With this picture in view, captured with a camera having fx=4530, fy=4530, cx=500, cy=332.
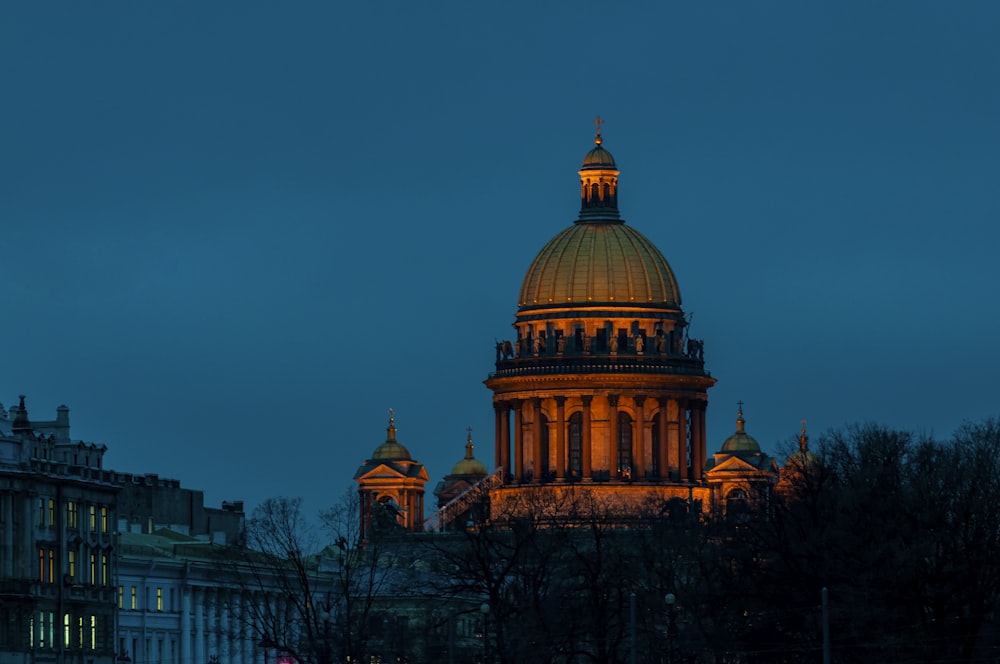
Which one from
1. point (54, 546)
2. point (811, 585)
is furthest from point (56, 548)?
point (811, 585)

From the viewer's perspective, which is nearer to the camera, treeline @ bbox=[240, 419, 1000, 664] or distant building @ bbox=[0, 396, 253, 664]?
treeline @ bbox=[240, 419, 1000, 664]

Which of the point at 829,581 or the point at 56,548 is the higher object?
the point at 56,548

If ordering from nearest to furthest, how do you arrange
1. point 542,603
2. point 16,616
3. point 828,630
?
point 828,630 → point 542,603 → point 16,616

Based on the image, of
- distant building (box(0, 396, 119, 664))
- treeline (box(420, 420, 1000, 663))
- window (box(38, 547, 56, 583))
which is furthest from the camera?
window (box(38, 547, 56, 583))

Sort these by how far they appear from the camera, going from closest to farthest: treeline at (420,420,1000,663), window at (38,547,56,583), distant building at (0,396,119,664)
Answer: treeline at (420,420,1000,663) < distant building at (0,396,119,664) < window at (38,547,56,583)

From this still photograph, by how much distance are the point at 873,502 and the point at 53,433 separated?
50.4 metres

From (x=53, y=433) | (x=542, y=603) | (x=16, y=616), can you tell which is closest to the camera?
(x=542, y=603)

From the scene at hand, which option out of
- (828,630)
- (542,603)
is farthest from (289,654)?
(828,630)

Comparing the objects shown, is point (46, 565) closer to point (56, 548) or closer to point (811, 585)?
point (56, 548)

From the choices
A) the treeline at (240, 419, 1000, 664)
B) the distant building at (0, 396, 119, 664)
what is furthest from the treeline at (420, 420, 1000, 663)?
the distant building at (0, 396, 119, 664)

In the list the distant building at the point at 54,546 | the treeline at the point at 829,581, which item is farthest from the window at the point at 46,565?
the treeline at the point at 829,581

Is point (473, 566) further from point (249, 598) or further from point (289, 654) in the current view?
point (289, 654)

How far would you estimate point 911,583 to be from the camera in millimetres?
147875

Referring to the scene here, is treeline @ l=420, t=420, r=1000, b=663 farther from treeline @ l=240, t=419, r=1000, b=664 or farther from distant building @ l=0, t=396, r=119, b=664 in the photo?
distant building @ l=0, t=396, r=119, b=664
